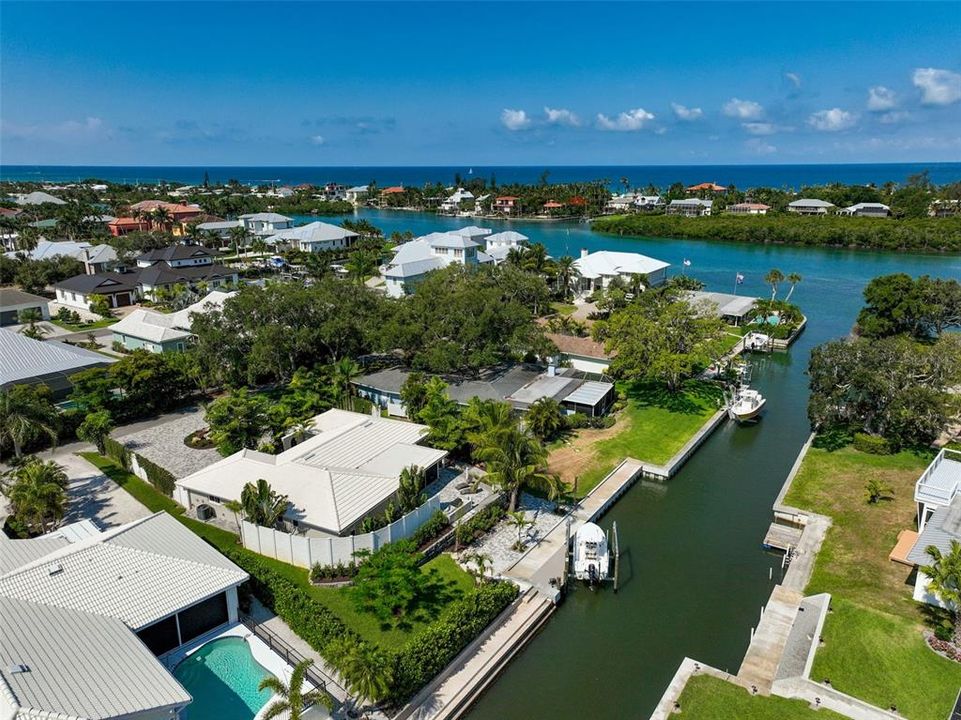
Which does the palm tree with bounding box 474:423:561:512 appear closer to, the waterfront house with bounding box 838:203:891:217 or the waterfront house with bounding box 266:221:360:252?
the waterfront house with bounding box 266:221:360:252

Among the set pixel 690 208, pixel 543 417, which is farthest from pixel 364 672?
pixel 690 208

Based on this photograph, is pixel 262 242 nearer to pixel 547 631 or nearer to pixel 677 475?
pixel 677 475

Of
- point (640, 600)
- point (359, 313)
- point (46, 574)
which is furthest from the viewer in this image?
point (359, 313)

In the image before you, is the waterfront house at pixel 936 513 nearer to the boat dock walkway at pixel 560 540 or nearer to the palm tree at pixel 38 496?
the boat dock walkway at pixel 560 540

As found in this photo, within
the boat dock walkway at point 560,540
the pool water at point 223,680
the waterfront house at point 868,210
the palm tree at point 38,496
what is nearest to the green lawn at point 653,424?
the boat dock walkway at point 560,540

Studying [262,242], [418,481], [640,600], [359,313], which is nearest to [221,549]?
[418,481]

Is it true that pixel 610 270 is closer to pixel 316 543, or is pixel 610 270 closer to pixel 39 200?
pixel 316 543

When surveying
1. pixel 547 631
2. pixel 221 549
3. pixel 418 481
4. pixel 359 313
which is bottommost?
pixel 547 631
